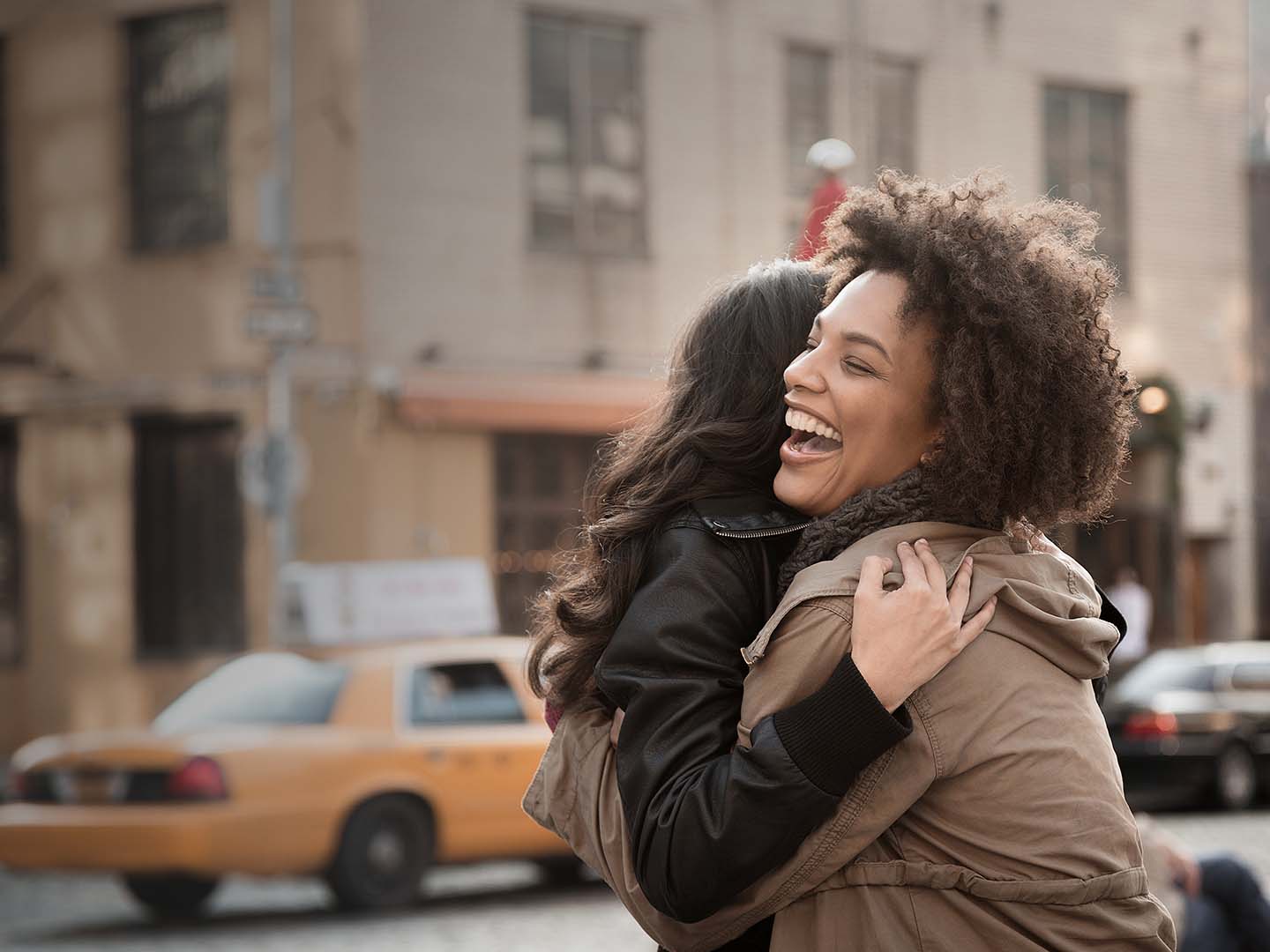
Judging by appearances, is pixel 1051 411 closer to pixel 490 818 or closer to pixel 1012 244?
pixel 1012 244

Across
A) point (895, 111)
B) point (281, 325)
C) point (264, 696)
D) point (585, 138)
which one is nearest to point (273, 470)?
point (281, 325)

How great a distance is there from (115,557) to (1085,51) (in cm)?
1339

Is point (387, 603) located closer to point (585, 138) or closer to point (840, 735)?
point (840, 735)

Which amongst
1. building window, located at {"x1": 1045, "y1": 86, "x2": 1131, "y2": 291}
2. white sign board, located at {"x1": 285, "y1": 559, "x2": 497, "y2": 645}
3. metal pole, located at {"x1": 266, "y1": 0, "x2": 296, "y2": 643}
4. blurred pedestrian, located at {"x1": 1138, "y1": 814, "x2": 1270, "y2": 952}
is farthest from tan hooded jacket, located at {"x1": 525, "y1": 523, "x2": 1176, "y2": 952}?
building window, located at {"x1": 1045, "y1": 86, "x2": 1131, "y2": 291}

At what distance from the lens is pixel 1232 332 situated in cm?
2547

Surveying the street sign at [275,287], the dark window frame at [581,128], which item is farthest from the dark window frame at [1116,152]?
the street sign at [275,287]

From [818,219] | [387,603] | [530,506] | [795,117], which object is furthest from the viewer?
[795,117]

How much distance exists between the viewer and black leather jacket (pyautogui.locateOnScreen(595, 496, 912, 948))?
88.9 inches

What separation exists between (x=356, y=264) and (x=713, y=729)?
56.0 ft

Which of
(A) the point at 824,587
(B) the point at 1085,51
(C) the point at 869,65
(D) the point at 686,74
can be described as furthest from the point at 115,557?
(A) the point at 824,587

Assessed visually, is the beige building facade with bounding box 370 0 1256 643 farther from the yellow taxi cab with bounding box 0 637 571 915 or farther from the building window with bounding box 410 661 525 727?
the yellow taxi cab with bounding box 0 637 571 915

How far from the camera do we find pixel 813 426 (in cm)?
255

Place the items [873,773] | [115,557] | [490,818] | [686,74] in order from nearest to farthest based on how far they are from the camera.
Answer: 1. [873,773]
2. [490,818]
3. [115,557]
4. [686,74]

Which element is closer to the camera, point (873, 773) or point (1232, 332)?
point (873, 773)
